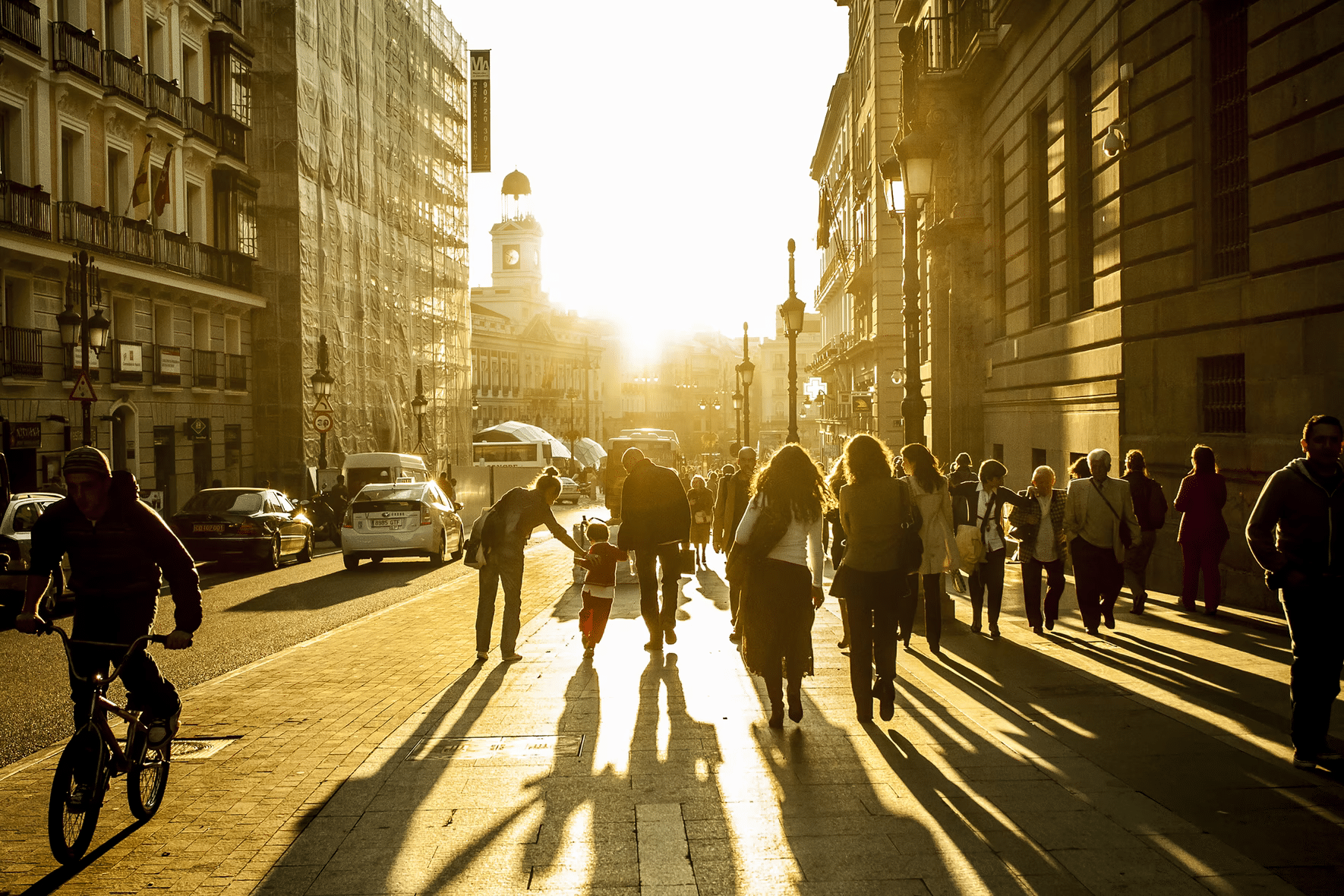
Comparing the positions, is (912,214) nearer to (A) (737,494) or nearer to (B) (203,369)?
(A) (737,494)

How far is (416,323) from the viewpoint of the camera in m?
51.7

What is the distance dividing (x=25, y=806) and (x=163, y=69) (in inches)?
1283

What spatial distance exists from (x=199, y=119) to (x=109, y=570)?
34030 millimetres

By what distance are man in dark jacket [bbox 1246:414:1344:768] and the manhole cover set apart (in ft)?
12.1

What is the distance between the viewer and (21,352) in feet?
89.3

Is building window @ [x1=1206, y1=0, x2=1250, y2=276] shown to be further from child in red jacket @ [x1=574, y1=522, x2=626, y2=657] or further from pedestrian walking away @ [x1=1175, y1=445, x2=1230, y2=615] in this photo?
child in red jacket @ [x1=574, y1=522, x2=626, y2=657]

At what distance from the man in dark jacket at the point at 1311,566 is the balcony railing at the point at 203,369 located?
110 feet

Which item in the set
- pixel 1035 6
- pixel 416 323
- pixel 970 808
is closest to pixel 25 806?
pixel 970 808

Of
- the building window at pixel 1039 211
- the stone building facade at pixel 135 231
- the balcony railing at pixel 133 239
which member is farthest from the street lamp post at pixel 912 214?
the balcony railing at pixel 133 239

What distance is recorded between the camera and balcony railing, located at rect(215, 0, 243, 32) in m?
37.3

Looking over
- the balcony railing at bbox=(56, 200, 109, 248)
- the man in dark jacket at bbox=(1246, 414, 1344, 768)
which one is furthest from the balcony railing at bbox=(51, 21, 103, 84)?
the man in dark jacket at bbox=(1246, 414, 1344, 768)

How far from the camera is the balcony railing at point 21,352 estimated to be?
26.7 metres

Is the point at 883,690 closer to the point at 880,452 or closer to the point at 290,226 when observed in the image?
the point at 880,452

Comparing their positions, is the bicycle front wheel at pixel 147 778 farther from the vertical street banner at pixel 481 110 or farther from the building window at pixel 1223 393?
the vertical street banner at pixel 481 110
